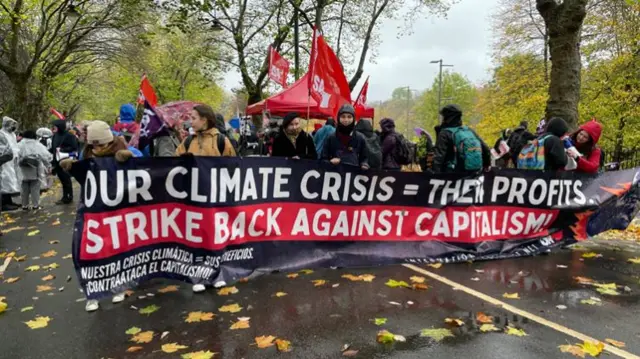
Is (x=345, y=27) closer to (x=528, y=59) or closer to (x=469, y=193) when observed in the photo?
(x=528, y=59)

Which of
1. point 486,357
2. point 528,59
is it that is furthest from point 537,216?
point 528,59

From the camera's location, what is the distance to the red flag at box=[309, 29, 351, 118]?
6.73m

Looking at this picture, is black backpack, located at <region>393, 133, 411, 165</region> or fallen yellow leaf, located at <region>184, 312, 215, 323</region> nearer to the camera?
fallen yellow leaf, located at <region>184, 312, 215, 323</region>

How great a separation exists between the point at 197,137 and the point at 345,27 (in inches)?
905

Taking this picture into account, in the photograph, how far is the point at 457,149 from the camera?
19.4 ft

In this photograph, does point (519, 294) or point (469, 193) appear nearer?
point (519, 294)

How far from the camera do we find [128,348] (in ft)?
11.3

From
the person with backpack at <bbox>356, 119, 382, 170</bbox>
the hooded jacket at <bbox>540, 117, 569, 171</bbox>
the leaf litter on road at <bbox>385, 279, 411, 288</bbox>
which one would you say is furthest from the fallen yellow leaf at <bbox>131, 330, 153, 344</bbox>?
the hooded jacket at <bbox>540, 117, 569, 171</bbox>

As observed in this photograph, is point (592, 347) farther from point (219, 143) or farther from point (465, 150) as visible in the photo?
point (219, 143)

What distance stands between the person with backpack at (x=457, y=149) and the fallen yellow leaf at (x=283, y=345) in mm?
3228

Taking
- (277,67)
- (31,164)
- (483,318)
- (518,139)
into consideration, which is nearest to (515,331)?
(483,318)

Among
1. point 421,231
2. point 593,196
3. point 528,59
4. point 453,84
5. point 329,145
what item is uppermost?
point 453,84

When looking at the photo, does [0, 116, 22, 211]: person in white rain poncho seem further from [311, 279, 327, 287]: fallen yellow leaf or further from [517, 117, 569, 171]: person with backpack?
[517, 117, 569, 171]: person with backpack

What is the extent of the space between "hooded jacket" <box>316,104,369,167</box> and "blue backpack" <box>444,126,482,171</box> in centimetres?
120
